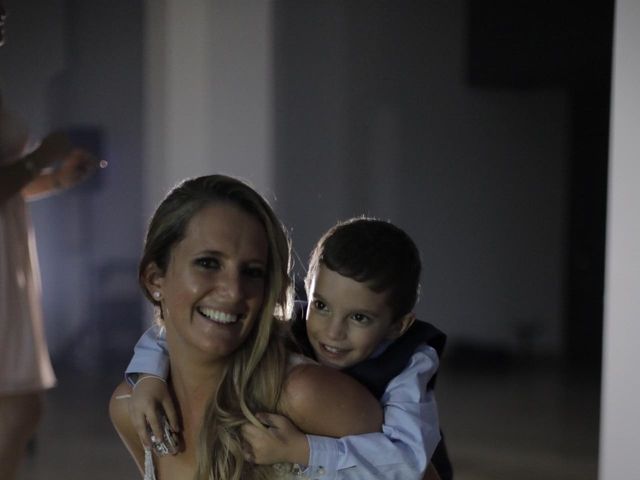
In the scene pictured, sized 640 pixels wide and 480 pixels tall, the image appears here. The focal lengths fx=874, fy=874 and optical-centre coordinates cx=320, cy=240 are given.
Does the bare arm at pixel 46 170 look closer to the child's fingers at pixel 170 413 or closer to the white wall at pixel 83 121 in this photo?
the white wall at pixel 83 121

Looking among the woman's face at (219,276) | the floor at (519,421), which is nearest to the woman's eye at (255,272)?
the woman's face at (219,276)


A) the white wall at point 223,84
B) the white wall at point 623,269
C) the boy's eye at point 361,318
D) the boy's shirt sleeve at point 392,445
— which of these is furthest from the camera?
the white wall at point 223,84

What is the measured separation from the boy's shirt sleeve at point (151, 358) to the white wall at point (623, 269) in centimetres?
86

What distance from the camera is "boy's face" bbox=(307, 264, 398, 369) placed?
1.25 meters

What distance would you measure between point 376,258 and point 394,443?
26cm

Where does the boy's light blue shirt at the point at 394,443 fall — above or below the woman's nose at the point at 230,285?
below

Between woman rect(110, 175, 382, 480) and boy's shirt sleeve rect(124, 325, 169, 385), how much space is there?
0.08 metres

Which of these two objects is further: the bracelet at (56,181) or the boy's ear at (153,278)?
the bracelet at (56,181)

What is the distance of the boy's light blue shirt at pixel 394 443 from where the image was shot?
116 centimetres

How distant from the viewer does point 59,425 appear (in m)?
1.90

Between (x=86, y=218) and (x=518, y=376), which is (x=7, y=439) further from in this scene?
(x=518, y=376)

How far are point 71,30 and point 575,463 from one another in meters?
1.36

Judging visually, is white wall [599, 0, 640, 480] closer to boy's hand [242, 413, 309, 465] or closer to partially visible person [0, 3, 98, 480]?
boy's hand [242, 413, 309, 465]

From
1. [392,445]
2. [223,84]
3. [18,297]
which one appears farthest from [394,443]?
[18,297]
